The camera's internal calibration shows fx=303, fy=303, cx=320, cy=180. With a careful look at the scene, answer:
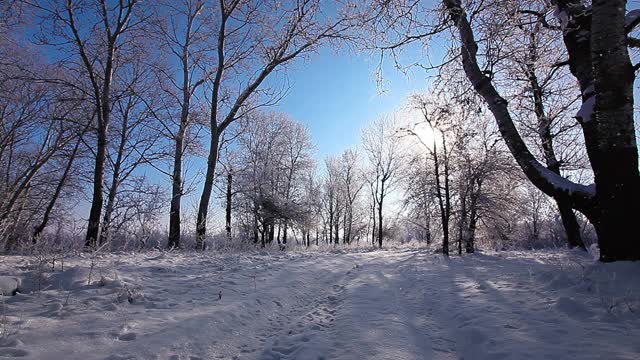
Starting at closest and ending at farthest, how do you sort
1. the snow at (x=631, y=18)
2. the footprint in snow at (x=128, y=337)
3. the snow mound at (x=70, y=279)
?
1. the footprint in snow at (x=128, y=337)
2. the snow mound at (x=70, y=279)
3. the snow at (x=631, y=18)

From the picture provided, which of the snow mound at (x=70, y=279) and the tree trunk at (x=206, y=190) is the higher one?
the tree trunk at (x=206, y=190)

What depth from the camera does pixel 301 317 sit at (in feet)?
13.7

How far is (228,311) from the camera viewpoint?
12.4 ft

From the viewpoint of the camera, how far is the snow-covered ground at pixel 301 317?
2602mm

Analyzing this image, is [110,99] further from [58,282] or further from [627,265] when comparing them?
[627,265]

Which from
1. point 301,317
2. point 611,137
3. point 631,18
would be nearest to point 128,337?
point 301,317

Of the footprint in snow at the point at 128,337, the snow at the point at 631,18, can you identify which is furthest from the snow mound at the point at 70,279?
the snow at the point at 631,18

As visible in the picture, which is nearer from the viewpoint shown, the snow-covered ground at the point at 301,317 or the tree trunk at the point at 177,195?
the snow-covered ground at the point at 301,317

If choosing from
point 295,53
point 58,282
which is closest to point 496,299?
point 58,282

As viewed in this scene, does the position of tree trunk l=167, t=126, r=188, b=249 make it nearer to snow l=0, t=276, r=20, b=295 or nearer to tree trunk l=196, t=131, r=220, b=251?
tree trunk l=196, t=131, r=220, b=251

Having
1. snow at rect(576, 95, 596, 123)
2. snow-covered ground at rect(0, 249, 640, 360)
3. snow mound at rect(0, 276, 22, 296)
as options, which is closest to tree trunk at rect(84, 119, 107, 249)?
snow-covered ground at rect(0, 249, 640, 360)

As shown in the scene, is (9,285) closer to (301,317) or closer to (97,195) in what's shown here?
(301,317)

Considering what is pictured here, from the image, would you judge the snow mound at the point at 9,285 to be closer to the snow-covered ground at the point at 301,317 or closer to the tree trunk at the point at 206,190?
the snow-covered ground at the point at 301,317

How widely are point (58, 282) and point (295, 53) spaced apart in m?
9.46
